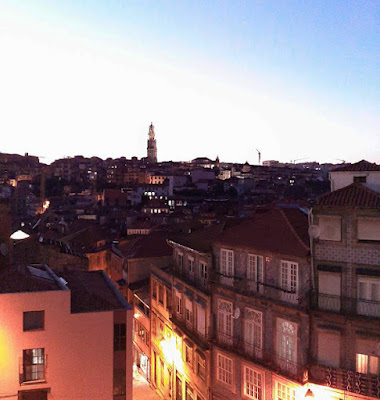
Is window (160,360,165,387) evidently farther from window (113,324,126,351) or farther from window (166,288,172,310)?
window (113,324,126,351)

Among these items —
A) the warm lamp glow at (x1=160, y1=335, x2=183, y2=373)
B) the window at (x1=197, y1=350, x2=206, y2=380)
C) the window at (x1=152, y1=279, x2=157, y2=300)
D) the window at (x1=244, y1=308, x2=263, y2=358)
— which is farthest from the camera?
the window at (x1=152, y1=279, x2=157, y2=300)

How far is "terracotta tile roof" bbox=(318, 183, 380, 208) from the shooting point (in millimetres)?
16844

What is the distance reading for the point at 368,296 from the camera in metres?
16.9

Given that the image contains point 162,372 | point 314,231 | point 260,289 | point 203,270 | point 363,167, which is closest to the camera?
point 314,231

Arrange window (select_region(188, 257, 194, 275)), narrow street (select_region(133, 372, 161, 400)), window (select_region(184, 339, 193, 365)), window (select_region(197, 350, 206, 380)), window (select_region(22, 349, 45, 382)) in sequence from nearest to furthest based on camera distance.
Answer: window (select_region(22, 349, 45, 382)) → window (select_region(197, 350, 206, 380)) → window (select_region(184, 339, 193, 365)) → window (select_region(188, 257, 194, 275)) → narrow street (select_region(133, 372, 161, 400))

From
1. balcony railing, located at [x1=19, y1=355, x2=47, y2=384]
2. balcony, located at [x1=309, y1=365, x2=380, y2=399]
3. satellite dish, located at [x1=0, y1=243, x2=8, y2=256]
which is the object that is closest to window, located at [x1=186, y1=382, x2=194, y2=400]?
balcony, located at [x1=309, y1=365, x2=380, y2=399]

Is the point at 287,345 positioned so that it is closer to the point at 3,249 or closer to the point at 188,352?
the point at 188,352

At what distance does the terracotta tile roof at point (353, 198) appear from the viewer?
16.8 meters

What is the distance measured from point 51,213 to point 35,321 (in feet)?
283

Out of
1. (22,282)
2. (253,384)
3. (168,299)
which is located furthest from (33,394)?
(168,299)

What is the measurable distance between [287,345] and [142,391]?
13.7 metres

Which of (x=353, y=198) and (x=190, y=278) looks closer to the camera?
(x=353, y=198)

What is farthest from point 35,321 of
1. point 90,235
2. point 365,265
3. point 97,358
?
point 90,235

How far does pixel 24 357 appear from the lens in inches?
679
